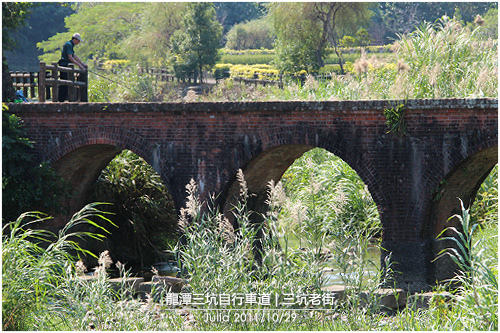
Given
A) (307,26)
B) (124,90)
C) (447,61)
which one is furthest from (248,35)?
(447,61)

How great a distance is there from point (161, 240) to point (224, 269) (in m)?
7.62

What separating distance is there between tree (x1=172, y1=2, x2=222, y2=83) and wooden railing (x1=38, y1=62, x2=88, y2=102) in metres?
19.2

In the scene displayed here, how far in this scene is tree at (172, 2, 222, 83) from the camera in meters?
32.7

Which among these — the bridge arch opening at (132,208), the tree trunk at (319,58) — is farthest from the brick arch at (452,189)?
the tree trunk at (319,58)

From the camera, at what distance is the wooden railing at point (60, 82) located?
12.7 m

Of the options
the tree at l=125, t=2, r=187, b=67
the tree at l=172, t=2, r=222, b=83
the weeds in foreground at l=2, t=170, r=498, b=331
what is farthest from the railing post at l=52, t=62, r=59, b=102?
the tree at l=125, t=2, r=187, b=67

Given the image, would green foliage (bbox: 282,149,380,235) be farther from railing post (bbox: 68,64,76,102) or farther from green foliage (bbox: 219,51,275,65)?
green foliage (bbox: 219,51,275,65)

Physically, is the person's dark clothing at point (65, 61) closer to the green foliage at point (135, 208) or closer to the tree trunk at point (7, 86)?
the tree trunk at point (7, 86)

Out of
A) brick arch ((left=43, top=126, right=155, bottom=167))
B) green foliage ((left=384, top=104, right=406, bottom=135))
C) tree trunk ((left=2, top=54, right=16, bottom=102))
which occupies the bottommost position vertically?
brick arch ((left=43, top=126, right=155, bottom=167))

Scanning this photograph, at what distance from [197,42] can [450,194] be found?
Answer: 24461mm

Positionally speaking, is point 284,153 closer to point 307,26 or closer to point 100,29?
point 307,26

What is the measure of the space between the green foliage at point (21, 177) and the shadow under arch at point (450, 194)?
6435 millimetres

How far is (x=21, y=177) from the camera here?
12.0 m

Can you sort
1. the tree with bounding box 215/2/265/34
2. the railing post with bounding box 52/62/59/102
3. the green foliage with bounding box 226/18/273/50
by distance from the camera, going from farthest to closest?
the tree with bounding box 215/2/265/34
the green foliage with bounding box 226/18/273/50
the railing post with bounding box 52/62/59/102
